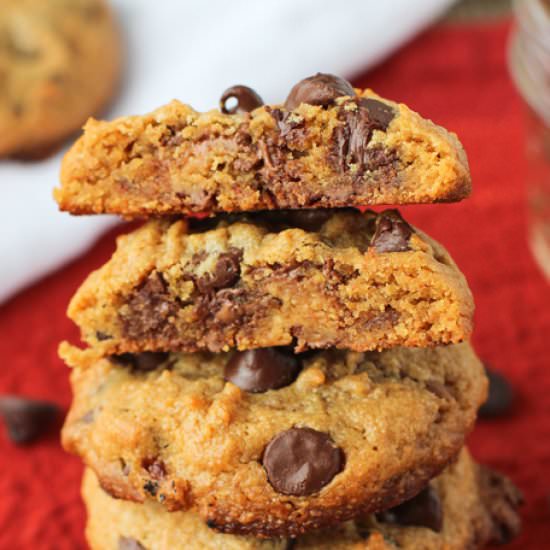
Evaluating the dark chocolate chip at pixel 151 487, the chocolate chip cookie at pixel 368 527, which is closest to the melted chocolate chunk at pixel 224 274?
the dark chocolate chip at pixel 151 487

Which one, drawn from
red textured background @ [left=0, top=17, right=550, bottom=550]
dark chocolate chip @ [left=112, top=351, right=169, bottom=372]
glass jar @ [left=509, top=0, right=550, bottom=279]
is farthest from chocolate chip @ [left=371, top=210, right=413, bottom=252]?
glass jar @ [left=509, top=0, right=550, bottom=279]

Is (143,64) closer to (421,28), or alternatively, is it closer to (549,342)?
(421,28)

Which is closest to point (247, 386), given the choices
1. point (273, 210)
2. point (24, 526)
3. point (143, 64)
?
point (273, 210)

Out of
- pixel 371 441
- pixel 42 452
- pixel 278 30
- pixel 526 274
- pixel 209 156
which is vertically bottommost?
pixel 526 274

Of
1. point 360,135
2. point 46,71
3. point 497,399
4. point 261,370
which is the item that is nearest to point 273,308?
point 261,370

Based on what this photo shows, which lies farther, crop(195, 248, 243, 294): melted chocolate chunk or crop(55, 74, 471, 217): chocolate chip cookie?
crop(195, 248, 243, 294): melted chocolate chunk

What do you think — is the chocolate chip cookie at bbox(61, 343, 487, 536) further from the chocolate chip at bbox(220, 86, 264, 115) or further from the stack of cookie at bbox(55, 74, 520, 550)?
the chocolate chip at bbox(220, 86, 264, 115)

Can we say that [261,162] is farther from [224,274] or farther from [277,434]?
[277,434]
